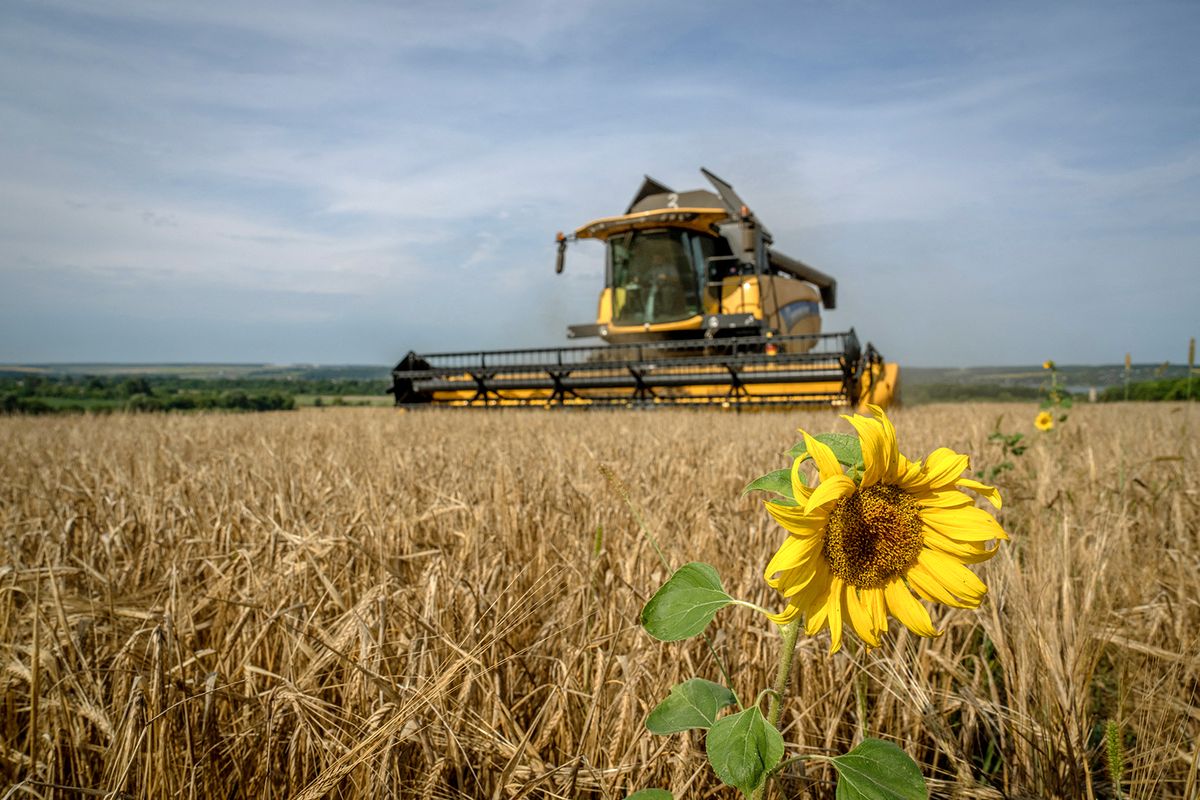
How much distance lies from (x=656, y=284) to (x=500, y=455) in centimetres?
731

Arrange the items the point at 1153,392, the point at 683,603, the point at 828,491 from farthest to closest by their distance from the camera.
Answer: the point at 1153,392 → the point at 683,603 → the point at 828,491

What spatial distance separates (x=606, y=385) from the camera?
917 cm

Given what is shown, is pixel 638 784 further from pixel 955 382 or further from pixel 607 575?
pixel 955 382

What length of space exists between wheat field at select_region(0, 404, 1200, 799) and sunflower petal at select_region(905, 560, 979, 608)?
31 cm

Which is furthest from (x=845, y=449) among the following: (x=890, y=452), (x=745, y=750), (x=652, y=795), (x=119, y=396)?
(x=119, y=396)

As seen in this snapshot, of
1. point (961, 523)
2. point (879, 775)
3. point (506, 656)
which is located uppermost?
point (961, 523)

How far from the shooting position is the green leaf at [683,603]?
2.24ft

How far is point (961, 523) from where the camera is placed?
0.69m

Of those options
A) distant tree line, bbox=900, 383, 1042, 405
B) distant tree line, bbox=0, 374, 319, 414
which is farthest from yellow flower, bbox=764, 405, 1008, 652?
distant tree line, bbox=900, 383, 1042, 405

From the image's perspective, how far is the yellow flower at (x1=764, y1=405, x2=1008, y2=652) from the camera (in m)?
0.65

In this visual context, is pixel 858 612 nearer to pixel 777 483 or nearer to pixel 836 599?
pixel 836 599

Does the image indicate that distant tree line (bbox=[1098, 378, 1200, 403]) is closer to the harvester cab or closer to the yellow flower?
the harvester cab

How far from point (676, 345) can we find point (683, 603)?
848cm

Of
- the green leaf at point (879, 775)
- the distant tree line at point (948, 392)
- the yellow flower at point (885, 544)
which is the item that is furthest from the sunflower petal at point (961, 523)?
the distant tree line at point (948, 392)
